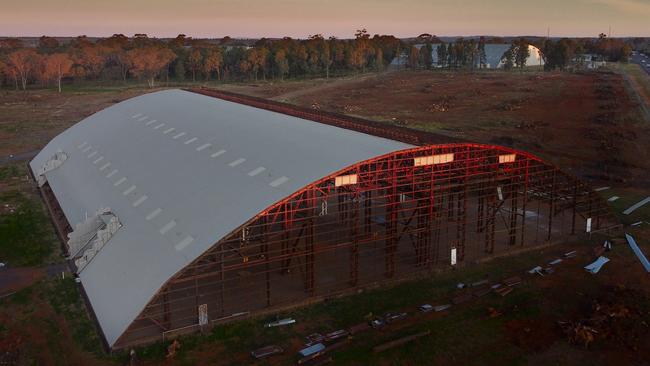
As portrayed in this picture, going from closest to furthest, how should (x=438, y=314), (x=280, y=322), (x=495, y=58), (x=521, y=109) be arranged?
(x=280, y=322), (x=438, y=314), (x=521, y=109), (x=495, y=58)

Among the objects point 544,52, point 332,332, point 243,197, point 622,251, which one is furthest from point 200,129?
point 544,52

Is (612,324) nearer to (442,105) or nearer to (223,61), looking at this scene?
(442,105)

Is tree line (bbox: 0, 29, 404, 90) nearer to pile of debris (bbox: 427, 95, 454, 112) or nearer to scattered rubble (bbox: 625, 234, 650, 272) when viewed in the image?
pile of debris (bbox: 427, 95, 454, 112)

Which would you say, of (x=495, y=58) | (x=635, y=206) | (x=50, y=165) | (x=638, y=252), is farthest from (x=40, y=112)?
(x=495, y=58)

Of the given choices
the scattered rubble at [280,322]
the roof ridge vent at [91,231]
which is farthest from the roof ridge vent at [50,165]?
the scattered rubble at [280,322]

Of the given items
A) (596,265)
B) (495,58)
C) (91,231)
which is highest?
(495,58)

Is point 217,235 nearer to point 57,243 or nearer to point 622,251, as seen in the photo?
point 57,243

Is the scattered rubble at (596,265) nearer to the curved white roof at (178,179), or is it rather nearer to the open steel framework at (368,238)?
the open steel framework at (368,238)
